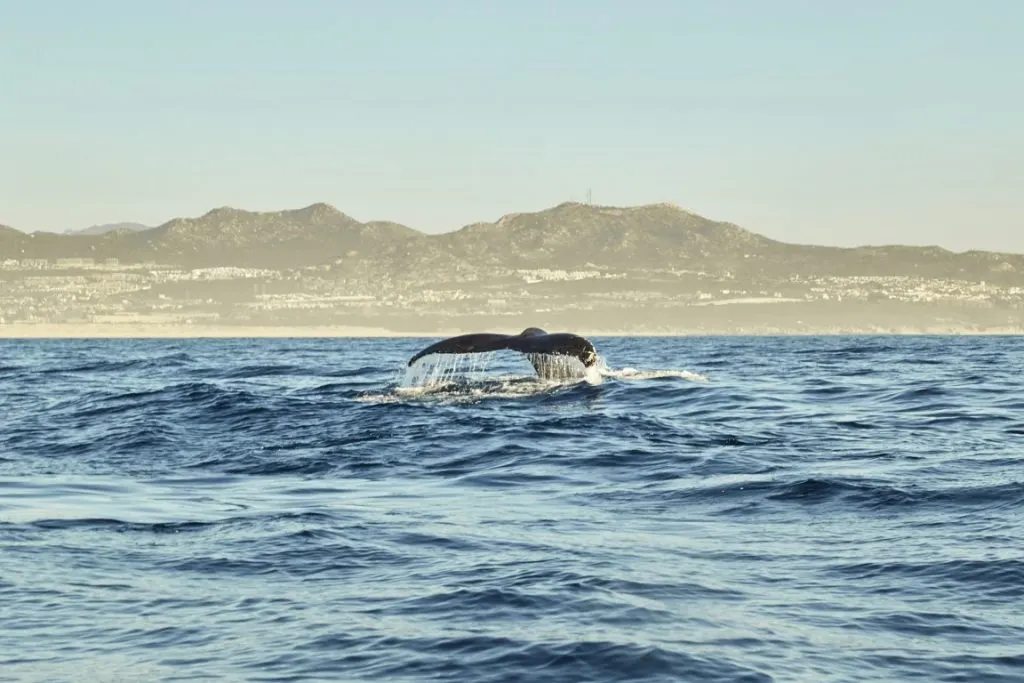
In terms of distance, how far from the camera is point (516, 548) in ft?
32.5

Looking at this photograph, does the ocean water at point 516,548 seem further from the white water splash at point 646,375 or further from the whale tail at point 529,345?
the white water splash at point 646,375

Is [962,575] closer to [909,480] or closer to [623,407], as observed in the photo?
→ [909,480]

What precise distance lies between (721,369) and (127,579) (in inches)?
1229

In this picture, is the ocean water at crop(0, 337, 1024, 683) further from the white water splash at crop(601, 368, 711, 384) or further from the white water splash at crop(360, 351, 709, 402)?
the white water splash at crop(601, 368, 711, 384)

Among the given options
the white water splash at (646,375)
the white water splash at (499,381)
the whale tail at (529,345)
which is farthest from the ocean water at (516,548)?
the white water splash at (646,375)

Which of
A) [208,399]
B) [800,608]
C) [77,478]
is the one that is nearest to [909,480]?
[800,608]

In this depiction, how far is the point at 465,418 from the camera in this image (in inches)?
781

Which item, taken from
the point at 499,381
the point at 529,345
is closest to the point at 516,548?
the point at 529,345

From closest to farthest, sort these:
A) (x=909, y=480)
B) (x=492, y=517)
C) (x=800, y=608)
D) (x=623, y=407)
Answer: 1. (x=800, y=608)
2. (x=492, y=517)
3. (x=909, y=480)
4. (x=623, y=407)

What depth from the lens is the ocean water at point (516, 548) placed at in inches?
281

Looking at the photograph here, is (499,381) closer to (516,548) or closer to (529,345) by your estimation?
(529,345)

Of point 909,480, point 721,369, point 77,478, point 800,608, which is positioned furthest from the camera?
point 721,369

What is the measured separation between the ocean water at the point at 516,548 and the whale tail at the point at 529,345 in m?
0.99

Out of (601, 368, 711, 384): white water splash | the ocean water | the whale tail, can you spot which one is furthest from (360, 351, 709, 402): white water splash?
the ocean water
